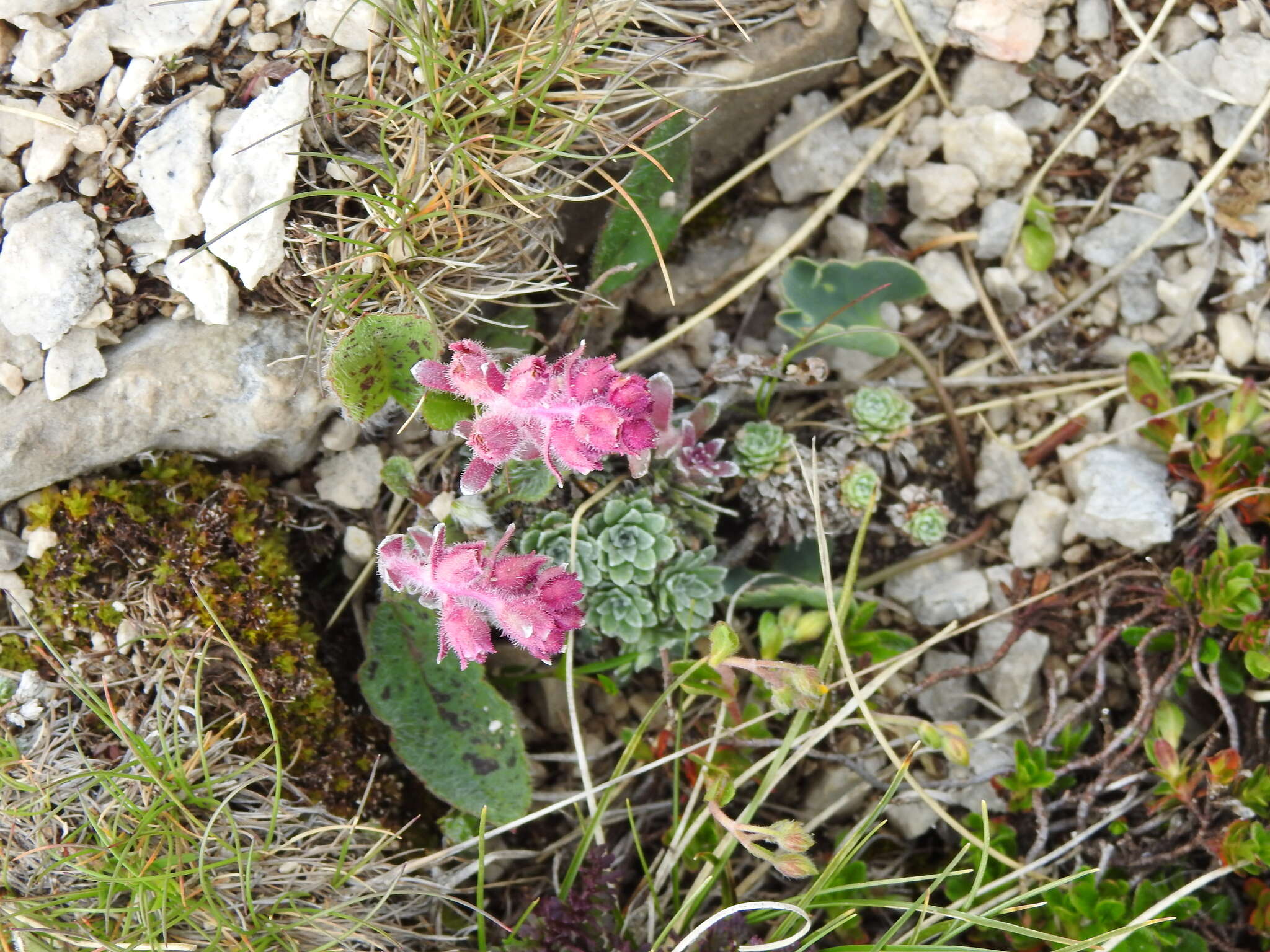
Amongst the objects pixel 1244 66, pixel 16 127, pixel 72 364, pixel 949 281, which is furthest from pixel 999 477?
pixel 16 127

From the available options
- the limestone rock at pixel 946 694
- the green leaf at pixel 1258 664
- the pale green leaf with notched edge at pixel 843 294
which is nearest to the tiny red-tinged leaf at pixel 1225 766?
the green leaf at pixel 1258 664

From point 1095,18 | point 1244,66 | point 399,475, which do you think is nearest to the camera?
point 399,475

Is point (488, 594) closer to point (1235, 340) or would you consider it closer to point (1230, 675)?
point (1230, 675)

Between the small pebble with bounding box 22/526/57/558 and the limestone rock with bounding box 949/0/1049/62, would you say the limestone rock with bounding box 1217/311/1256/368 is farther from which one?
the small pebble with bounding box 22/526/57/558

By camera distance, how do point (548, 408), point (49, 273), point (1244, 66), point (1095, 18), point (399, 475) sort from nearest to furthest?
point (548, 408) → point (49, 273) → point (399, 475) → point (1244, 66) → point (1095, 18)

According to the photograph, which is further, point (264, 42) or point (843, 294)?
point (843, 294)

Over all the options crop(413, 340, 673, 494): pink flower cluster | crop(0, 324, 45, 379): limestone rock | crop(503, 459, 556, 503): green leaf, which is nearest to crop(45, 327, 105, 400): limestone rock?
crop(0, 324, 45, 379): limestone rock

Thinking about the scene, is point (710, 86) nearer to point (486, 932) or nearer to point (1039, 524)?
point (1039, 524)
